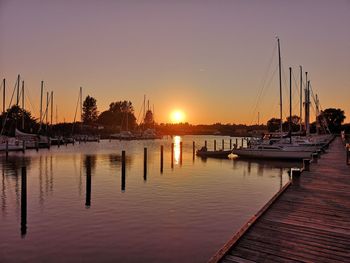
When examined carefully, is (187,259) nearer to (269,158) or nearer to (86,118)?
(269,158)

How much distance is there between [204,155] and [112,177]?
24062 millimetres

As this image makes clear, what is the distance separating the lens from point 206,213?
16531mm

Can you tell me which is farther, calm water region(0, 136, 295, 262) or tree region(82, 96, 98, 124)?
tree region(82, 96, 98, 124)

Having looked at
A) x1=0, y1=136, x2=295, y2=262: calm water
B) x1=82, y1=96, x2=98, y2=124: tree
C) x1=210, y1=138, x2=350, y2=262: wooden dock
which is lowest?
x1=0, y1=136, x2=295, y2=262: calm water

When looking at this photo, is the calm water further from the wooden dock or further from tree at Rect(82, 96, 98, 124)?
tree at Rect(82, 96, 98, 124)

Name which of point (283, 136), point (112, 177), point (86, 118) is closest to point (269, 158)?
point (283, 136)

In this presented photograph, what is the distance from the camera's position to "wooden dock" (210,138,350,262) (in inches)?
295

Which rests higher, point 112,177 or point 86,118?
point 86,118

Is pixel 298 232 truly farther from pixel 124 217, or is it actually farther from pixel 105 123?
pixel 105 123

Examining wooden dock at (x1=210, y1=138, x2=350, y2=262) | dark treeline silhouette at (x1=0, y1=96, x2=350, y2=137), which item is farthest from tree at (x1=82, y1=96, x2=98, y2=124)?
wooden dock at (x1=210, y1=138, x2=350, y2=262)

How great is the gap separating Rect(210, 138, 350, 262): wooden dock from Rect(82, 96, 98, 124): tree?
170 m

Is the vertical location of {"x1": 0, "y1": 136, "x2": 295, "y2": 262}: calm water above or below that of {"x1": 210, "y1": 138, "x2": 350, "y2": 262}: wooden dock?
below

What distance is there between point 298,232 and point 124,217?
924 centimetres

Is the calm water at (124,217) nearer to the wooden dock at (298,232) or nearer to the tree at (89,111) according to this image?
the wooden dock at (298,232)
